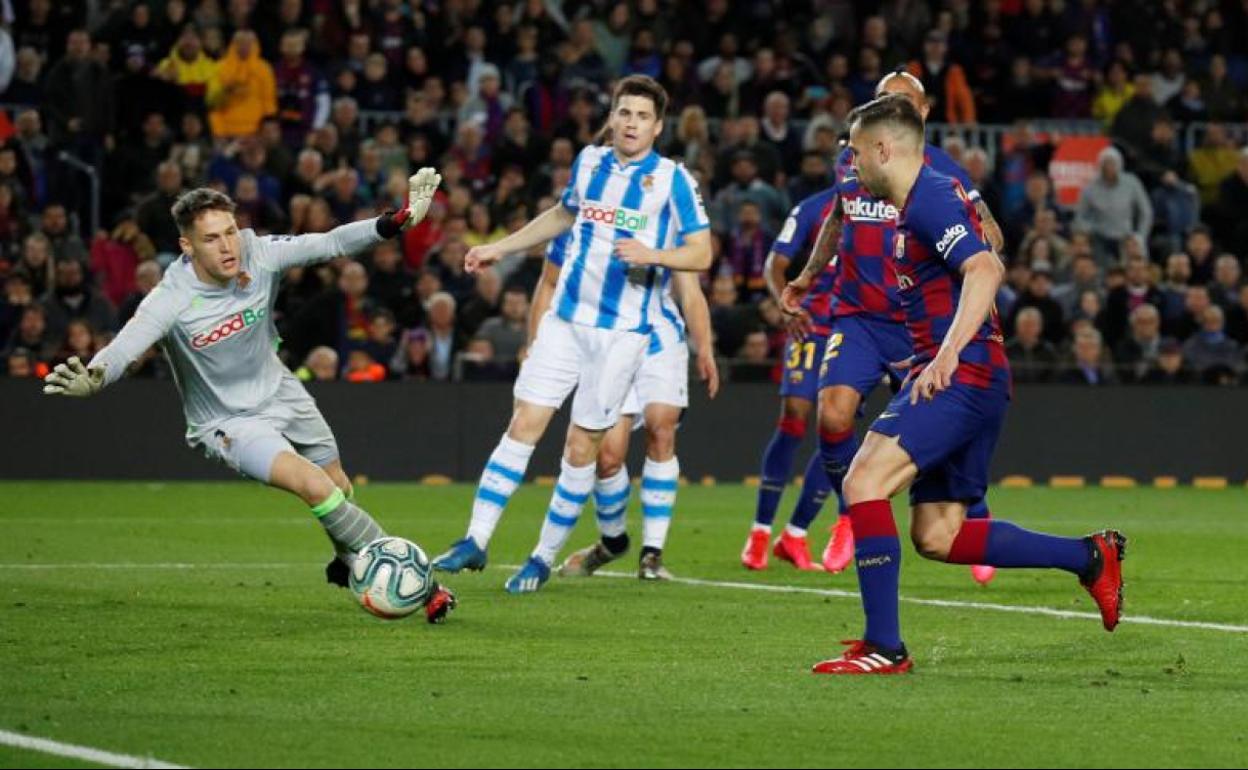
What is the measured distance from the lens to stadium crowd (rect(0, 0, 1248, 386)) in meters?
21.4

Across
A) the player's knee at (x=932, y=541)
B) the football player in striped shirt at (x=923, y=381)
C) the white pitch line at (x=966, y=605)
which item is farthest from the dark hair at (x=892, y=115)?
the white pitch line at (x=966, y=605)

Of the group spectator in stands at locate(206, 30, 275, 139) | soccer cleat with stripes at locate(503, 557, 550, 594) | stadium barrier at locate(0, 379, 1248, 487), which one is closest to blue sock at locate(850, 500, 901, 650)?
soccer cleat with stripes at locate(503, 557, 550, 594)

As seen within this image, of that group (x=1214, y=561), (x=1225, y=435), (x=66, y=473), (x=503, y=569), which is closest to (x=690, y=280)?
(x=503, y=569)

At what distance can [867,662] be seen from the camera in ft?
27.7

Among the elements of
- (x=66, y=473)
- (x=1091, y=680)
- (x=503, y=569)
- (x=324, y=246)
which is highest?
(x=324, y=246)

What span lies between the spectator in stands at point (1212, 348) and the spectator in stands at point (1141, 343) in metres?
0.31

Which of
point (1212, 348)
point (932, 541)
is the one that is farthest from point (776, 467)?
point (1212, 348)

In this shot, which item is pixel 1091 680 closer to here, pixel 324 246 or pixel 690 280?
pixel 324 246

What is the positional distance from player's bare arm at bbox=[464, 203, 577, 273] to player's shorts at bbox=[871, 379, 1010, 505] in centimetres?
306

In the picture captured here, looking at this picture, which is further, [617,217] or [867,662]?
[617,217]

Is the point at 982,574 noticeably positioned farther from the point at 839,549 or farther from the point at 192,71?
the point at 192,71

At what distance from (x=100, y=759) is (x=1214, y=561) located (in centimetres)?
910

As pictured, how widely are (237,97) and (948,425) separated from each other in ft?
51.3

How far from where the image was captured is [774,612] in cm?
1087
